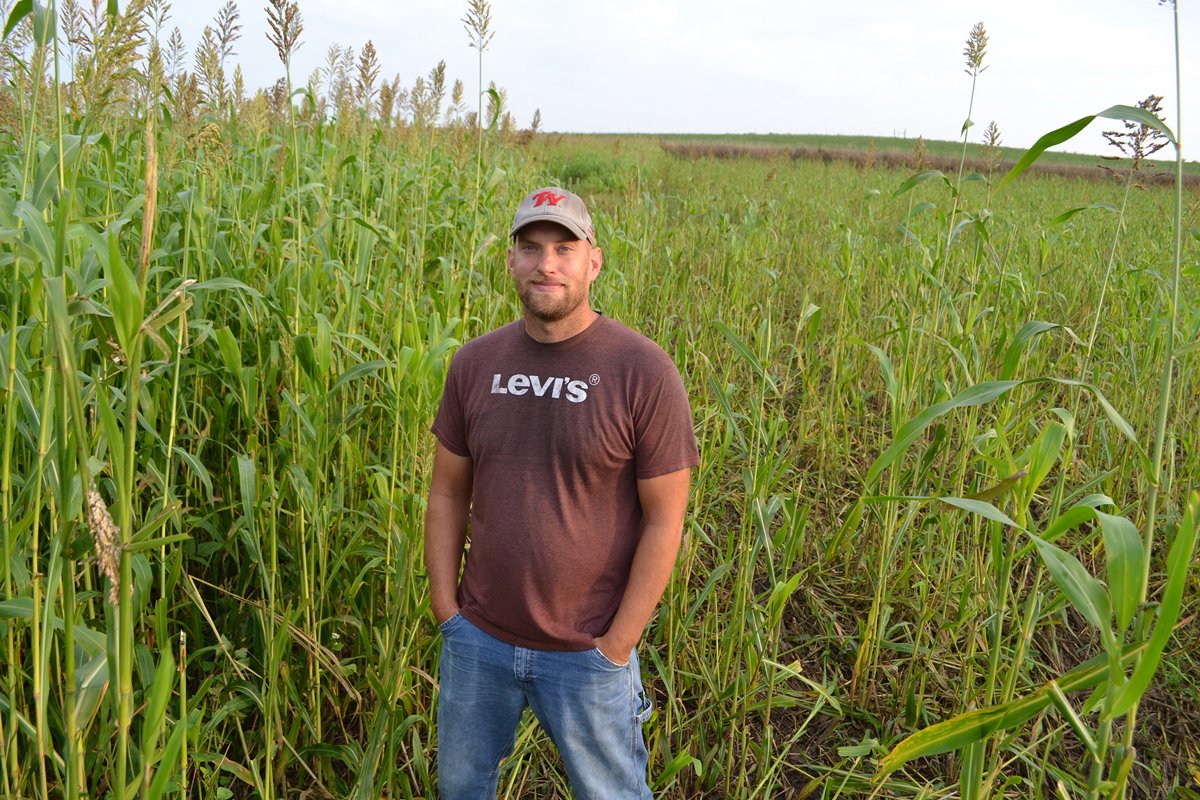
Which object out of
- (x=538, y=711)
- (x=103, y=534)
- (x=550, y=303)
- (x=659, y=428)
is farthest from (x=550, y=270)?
(x=103, y=534)

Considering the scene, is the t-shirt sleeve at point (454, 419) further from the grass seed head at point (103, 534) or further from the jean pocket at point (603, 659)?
the grass seed head at point (103, 534)

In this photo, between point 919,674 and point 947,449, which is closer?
point 919,674

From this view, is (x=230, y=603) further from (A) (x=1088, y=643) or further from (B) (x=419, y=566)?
(A) (x=1088, y=643)

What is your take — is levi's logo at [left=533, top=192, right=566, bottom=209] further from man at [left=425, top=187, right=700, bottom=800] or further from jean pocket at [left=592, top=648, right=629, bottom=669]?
jean pocket at [left=592, top=648, right=629, bottom=669]

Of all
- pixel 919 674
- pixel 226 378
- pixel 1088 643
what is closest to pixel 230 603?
pixel 226 378

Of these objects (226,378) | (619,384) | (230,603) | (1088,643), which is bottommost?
(1088,643)

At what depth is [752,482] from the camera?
6.50 feet

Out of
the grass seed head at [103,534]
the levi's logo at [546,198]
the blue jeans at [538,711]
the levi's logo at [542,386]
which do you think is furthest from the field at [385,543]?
the levi's logo at [546,198]

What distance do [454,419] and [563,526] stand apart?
0.34m

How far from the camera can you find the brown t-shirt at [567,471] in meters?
1.53

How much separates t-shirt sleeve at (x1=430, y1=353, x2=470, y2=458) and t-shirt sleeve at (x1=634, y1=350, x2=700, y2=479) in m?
0.38

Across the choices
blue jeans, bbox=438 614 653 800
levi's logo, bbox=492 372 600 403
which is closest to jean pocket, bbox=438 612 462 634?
blue jeans, bbox=438 614 653 800

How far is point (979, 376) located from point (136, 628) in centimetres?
219

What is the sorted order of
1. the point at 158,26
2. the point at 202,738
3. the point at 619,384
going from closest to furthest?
the point at 619,384 < the point at 202,738 < the point at 158,26
